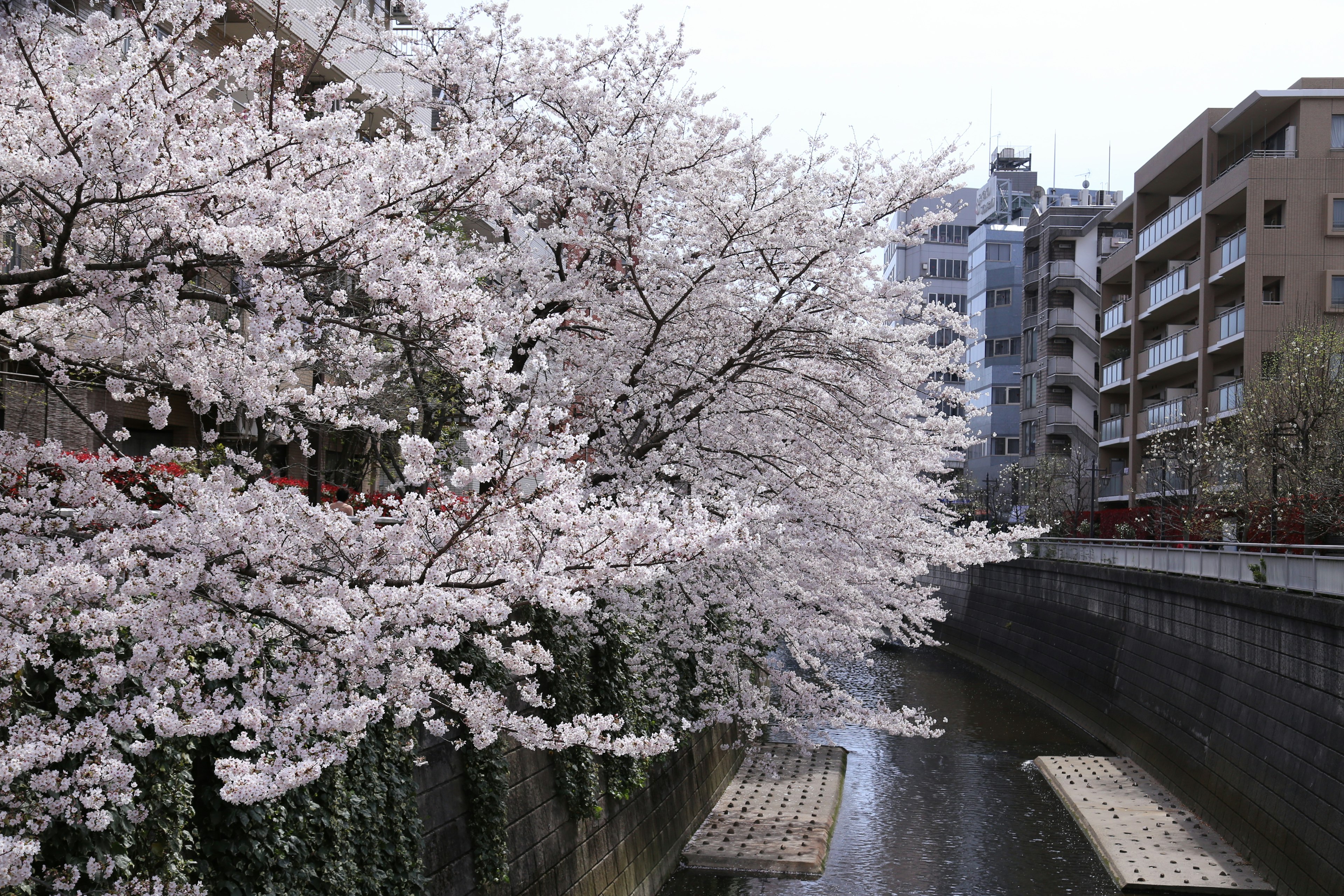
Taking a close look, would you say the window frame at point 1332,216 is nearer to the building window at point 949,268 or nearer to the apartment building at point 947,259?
the apartment building at point 947,259

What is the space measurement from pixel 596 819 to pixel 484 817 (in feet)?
11.7

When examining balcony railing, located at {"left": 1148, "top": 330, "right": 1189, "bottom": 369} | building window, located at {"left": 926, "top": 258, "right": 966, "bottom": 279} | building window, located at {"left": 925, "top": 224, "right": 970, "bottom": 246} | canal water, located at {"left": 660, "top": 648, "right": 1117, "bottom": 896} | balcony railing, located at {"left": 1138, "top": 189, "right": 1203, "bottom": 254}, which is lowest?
canal water, located at {"left": 660, "top": 648, "right": 1117, "bottom": 896}

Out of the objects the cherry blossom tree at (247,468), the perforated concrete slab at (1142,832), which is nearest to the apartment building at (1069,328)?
the perforated concrete slab at (1142,832)

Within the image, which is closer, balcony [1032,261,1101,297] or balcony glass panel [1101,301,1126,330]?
balcony glass panel [1101,301,1126,330]

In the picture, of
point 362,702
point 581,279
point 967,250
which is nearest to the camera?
point 362,702

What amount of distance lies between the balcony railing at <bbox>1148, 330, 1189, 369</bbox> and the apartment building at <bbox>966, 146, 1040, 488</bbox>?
28.9 m

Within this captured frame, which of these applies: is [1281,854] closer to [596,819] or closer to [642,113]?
[596,819]

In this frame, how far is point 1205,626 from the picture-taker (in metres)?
21.9

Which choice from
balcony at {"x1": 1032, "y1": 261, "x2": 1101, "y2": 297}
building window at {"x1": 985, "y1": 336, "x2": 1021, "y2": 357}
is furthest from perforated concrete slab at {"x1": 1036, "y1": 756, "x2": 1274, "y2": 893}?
building window at {"x1": 985, "y1": 336, "x2": 1021, "y2": 357}

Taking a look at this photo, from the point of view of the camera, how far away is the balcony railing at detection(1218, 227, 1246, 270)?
37.5 m

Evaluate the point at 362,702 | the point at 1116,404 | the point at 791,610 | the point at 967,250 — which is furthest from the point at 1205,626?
the point at 967,250

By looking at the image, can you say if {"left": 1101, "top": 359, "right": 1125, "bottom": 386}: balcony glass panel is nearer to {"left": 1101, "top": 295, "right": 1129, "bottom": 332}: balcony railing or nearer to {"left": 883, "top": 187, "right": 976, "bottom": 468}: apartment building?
{"left": 1101, "top": 295, "right": 1129, "bottom": 332}: balcony railing

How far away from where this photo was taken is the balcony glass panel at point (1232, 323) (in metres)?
37.1

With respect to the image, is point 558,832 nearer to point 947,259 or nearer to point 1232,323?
point 1232,323
